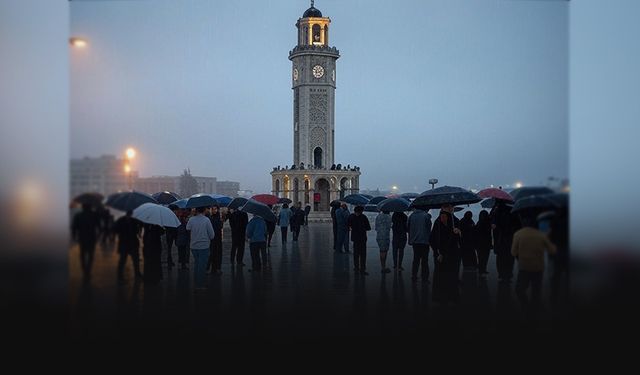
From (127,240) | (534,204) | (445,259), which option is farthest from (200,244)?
(534,204)

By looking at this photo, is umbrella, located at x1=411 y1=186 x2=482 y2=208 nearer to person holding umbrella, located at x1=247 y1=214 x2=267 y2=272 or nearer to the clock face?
person holding umbrella, located at x1=247 y1=214 x2=267 y2=272

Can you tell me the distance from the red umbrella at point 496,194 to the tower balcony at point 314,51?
39.4 meters

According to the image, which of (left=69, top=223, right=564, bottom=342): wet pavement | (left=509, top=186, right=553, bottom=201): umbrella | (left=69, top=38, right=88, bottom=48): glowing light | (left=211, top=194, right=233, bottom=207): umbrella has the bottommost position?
(left=69, top=223, right=564, bottom=342): wet pavement

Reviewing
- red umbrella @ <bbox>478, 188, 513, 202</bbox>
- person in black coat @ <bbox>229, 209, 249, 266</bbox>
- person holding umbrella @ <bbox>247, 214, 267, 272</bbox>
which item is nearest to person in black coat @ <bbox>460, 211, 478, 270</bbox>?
red umbrella @ <bbox>478, 188, 513, 202</bbox>

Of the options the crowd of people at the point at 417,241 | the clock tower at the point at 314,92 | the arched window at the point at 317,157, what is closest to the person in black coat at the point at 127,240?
the crowd of people at the point at 417,241

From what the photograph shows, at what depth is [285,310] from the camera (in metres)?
9.77

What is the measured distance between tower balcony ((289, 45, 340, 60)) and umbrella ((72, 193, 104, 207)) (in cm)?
4421

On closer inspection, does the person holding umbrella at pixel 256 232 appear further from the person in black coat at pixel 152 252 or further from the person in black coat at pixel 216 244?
the person in black coat at pixel 152 252

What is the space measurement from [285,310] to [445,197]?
13.5ft

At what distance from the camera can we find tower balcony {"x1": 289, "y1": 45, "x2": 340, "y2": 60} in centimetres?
5144

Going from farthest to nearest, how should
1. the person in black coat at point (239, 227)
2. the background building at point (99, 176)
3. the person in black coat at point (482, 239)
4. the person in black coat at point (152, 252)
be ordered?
the person in black coat at point (239, 227)
the person in black coat at point (482, 239)
the person in black coat at point (152, 252)
the background building at point (99, 176)

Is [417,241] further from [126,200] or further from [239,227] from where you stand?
[126,200]

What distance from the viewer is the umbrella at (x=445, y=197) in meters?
12.2

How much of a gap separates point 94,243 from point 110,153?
4.12 ft
